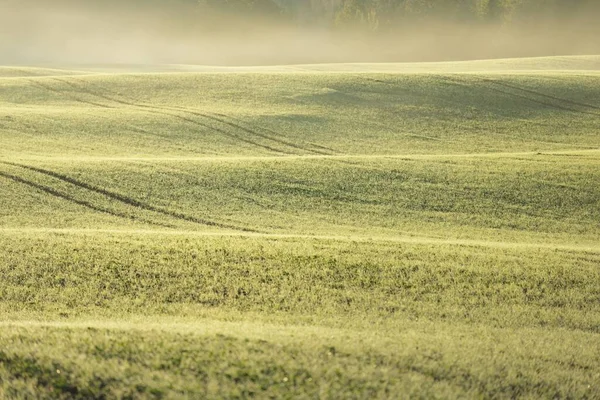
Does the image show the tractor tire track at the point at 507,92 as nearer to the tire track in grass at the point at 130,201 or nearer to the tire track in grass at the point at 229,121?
the tire track in grass at the point at 229,121

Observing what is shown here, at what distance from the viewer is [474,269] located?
13297 mm

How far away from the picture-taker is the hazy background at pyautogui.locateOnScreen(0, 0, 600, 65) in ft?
344

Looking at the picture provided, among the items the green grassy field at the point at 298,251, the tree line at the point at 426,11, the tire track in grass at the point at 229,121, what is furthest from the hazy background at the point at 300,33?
the green grassy field at the point at 298,251

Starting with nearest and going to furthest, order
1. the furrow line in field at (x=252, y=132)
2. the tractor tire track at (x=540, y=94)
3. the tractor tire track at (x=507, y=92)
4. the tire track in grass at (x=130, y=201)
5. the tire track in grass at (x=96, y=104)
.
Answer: the tire track in grass at (x=130, y=201) → the furrow line in field at (x=252, y=132) → the tire track in grass at (x=96, y=104) → the tractor tire track at (x=507, y=92) → the tractor tire track at (x=540, y=94)

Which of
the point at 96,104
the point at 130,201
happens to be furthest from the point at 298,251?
the point at 96,104

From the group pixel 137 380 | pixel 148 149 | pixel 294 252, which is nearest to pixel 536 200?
pixel 294 252

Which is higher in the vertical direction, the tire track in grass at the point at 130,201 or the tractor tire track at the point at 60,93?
the tractor tire track at the point at 60,93

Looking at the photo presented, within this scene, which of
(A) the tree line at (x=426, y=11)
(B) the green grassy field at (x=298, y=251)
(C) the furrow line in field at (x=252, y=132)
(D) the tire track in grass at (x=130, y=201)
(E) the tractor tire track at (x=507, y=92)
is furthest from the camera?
(A) the tree line at (x=426, y=11)

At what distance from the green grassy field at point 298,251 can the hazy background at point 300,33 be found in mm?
Answer: 69562

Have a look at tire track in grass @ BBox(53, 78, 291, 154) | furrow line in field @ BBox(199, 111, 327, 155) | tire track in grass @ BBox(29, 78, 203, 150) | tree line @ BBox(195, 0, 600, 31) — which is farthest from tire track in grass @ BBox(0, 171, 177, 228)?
tree line @ BBox(195, 0, 600, 31)

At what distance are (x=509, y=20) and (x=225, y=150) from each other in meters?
88.7

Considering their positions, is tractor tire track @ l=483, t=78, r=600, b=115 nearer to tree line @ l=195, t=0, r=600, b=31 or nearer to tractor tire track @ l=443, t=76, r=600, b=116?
tractor tire track @ l=443, t=76, r=600, b=116

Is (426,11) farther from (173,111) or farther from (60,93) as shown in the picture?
(173,111)

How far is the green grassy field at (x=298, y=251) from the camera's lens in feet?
24.3
